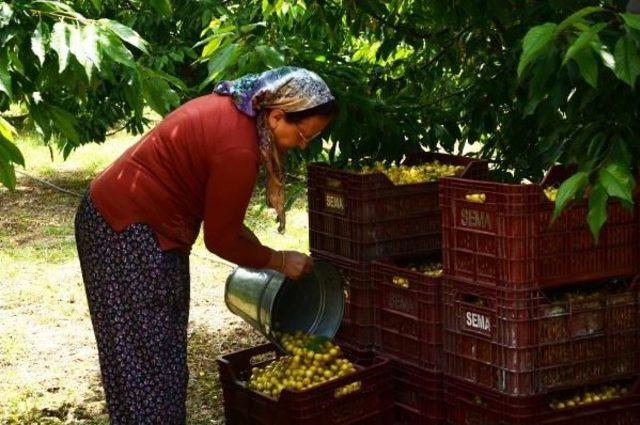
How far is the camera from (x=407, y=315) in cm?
441

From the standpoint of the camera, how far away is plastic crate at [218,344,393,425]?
4137 millimetres

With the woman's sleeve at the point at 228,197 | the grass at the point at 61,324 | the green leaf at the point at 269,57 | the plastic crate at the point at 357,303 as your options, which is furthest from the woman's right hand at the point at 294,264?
the grass at the point at 61,324

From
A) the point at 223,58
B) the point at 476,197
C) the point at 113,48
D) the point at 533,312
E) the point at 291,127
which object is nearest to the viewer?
the point at 113,48

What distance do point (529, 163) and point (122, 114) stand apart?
6.10 meters

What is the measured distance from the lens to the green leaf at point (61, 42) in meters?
3.19

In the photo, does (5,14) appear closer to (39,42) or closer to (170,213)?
(39,42)

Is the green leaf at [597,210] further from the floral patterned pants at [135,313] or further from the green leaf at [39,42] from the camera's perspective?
the green leaf at [39,42]

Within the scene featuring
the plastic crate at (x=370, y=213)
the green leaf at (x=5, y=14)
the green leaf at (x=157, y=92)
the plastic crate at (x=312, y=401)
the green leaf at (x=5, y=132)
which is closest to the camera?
the green leaf at (x=5, y=132)

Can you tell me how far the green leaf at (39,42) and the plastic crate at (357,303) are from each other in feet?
5.95

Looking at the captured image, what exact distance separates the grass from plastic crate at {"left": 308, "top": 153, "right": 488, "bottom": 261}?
0.98 m

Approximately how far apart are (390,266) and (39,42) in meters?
1.79

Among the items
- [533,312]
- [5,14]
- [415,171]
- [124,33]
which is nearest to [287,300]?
[415,171]

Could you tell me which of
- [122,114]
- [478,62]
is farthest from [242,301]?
[122,114]

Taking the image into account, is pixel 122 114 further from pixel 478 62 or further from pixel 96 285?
pixel 96 285
